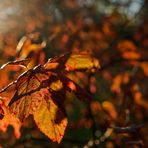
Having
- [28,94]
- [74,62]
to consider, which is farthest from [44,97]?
[74,62]

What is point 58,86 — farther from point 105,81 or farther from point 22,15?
point 22,15

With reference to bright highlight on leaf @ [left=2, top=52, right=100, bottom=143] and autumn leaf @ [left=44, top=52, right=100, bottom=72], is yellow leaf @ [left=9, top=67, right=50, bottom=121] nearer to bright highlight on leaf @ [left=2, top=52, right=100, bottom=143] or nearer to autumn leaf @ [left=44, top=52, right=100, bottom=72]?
bright highlight on leaf @ [left=2, top=52, right=100, bottom=143]

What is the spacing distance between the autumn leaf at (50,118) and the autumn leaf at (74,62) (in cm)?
14

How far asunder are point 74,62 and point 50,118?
0.83 feet

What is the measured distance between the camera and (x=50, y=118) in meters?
1.20

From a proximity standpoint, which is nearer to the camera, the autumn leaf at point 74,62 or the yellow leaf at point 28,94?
the yellow leaf at point 28,94

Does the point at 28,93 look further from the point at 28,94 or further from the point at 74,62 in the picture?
the point at 74,62

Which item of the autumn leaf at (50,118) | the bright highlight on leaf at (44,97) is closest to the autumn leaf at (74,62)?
the bright highlight on leaf at (44,97)

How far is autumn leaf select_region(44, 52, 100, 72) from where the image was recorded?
1.27 meters

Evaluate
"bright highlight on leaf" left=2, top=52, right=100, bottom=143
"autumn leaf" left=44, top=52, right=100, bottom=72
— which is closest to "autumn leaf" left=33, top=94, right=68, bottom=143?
"bright highlight on leaf" left=2, top=52, right=100, bottom=143

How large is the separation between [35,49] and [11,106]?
1.44m

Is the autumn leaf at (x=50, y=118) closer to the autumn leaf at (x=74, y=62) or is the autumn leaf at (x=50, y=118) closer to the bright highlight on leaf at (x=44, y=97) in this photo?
the bright highlight on leaf at (x=44, y=97)

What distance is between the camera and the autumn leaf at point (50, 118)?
46.5 inches

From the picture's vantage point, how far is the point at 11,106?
3.80ft
